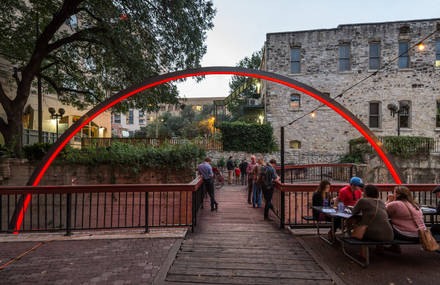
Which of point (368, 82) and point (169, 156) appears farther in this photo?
point (368, 82)

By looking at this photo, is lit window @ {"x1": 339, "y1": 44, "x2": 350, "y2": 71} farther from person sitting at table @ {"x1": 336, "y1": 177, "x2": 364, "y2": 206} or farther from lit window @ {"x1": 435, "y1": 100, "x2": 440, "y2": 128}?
person sitting at table @ {"x1": 336, "y1": 177, "x2": 364, "y2": 206}

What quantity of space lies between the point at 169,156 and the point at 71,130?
4013 millimetres

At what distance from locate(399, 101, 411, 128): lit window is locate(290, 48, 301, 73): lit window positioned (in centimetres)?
912

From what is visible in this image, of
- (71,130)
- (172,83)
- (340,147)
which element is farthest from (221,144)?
(71,130)

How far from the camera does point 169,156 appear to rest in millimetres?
10188

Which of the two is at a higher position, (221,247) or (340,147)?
(340,147)

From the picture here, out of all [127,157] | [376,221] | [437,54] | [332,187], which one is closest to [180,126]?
[127,157]

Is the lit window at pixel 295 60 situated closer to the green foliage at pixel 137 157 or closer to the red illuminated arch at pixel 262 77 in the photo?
the red illuminated arch at pixel 262 77

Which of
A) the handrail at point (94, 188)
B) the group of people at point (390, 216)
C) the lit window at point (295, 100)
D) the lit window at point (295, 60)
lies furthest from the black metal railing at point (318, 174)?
the handrail at point (94, 188)

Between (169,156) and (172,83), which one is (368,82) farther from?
(169,156)

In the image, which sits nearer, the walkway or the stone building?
the walkway

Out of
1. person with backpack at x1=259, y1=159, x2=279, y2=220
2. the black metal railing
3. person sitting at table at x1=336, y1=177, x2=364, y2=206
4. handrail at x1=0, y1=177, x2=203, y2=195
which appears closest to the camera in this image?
person sitting at table at x1=336, y1=177, x2=364, y2=206

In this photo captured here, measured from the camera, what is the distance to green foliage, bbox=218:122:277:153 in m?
18.4

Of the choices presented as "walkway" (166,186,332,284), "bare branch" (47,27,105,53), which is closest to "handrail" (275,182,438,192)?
"walkway" (166,186,332,284)
